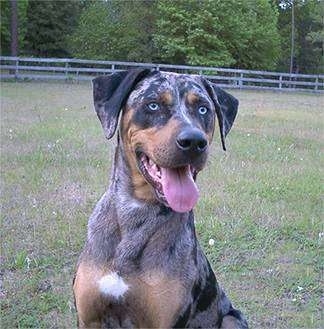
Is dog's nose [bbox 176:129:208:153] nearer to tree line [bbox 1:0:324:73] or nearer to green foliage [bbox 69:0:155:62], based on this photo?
tree line [bbox 1:0:324:73]

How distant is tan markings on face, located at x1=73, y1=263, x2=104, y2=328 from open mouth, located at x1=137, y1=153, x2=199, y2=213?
20.6 inches

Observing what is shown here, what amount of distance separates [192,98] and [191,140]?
449 mm

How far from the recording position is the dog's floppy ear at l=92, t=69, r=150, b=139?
11.1 feet

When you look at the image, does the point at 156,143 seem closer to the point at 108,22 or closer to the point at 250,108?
the point at 250,108

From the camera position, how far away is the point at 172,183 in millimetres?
3182

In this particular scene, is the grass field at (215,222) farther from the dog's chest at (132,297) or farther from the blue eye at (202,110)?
the blue eye at (202,110)

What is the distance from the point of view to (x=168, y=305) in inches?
123

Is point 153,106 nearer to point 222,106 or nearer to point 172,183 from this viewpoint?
point 172,183

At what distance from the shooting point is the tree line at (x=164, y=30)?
37.4 m

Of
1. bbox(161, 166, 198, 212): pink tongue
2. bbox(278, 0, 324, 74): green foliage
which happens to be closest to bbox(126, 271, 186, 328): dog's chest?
bbox(161, 166, 198, 212): pink tongue

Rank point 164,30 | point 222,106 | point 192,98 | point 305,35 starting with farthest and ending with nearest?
1. point 305,35
2. point 164,30
3. point 222,106
4. point 192,98

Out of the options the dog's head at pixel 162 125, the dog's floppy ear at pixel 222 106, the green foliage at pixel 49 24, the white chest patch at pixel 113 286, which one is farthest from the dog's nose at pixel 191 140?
the green foliage at pixel 49 24

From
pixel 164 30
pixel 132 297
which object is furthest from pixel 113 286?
pixel 164 30

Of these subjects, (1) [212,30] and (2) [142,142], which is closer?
(2) [142,142]
